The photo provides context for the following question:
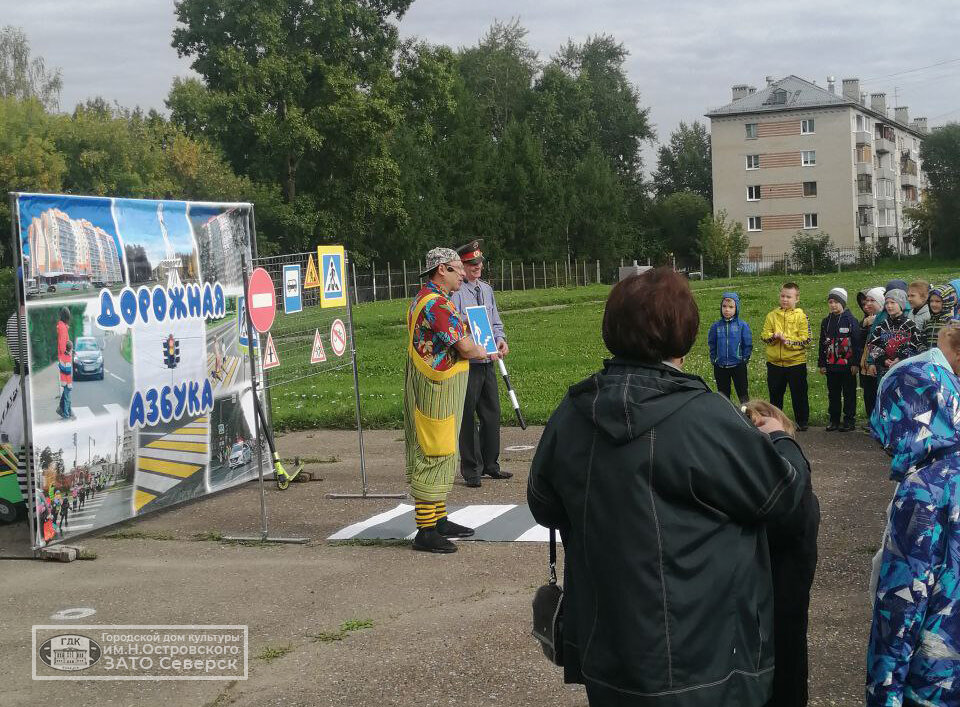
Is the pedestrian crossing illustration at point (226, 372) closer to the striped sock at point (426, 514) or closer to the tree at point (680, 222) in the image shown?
the striped sock at point (426, 514)

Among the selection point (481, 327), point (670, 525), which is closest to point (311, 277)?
point (481, 327)

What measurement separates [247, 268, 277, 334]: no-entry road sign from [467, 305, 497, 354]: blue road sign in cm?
197

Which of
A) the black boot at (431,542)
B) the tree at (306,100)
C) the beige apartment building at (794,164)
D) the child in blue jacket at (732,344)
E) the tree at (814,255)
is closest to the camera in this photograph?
the black boot at (431,542)

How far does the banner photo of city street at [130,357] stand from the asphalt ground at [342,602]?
384 millimetres

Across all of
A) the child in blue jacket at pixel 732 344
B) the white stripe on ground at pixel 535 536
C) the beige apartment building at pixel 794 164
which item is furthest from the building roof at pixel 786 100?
the white stripe on ground at pixel 535 536

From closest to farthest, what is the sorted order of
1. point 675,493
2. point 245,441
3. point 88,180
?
point 675,493 → point 245,441 → point 88,180

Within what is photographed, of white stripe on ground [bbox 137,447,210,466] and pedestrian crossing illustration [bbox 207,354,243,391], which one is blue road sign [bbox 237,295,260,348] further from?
white stripe on ground [bbox 137,447,210,466]

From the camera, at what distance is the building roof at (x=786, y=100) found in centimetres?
8888

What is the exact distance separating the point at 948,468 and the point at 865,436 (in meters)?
9.86

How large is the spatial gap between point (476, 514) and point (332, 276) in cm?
253

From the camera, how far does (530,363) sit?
22.2m

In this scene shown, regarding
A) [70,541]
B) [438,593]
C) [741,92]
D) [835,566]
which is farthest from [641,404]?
[741,92]

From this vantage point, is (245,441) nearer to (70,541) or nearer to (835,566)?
(70,541)

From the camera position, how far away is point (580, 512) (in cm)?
301
